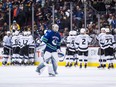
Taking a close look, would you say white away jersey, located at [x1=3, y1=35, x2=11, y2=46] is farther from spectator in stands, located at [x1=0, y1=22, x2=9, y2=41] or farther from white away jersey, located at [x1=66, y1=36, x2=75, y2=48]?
white away jersey, located at [x1=66, y1=36, x2=75, y2=48]

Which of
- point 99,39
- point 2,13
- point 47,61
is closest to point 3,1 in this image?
point 2,13

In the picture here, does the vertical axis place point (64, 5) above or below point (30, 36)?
above

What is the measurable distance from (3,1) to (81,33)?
736cm

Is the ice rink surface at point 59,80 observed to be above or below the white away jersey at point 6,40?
below

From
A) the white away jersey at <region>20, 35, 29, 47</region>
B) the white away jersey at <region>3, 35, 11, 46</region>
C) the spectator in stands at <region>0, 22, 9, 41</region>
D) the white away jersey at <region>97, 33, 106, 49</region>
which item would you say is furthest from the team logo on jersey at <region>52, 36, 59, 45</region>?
the spectator in stands at <region>0, 22, 9, 41</region>

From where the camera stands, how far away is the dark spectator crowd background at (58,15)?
72.7ft

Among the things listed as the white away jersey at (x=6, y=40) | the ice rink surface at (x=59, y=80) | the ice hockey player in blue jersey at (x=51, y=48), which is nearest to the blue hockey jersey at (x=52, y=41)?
the ice hockey player in blue jersey at (x=51, y=48)

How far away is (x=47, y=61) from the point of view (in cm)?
1566

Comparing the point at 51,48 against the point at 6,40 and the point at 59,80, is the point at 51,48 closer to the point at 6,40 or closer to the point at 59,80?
the point at 59,80

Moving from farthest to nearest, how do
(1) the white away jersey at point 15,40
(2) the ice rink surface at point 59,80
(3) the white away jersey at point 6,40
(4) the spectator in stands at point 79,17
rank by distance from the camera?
(3) the white away jersey at point 6,40, (1) the white away jersey at point 15,40, (4) the spectator in stands at point 79,17, (2) the ice rink surface at point 59,80

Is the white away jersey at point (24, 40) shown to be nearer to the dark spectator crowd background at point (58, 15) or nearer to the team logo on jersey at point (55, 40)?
the dark spectator crowd background at point (58, 15)

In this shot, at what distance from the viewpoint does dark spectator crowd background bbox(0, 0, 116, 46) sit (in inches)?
872

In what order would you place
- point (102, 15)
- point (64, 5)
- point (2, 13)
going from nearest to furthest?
1. point (102, 15)
2. point (64, 5)
3. point (2, 13)

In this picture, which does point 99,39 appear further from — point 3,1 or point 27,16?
point 3,1
